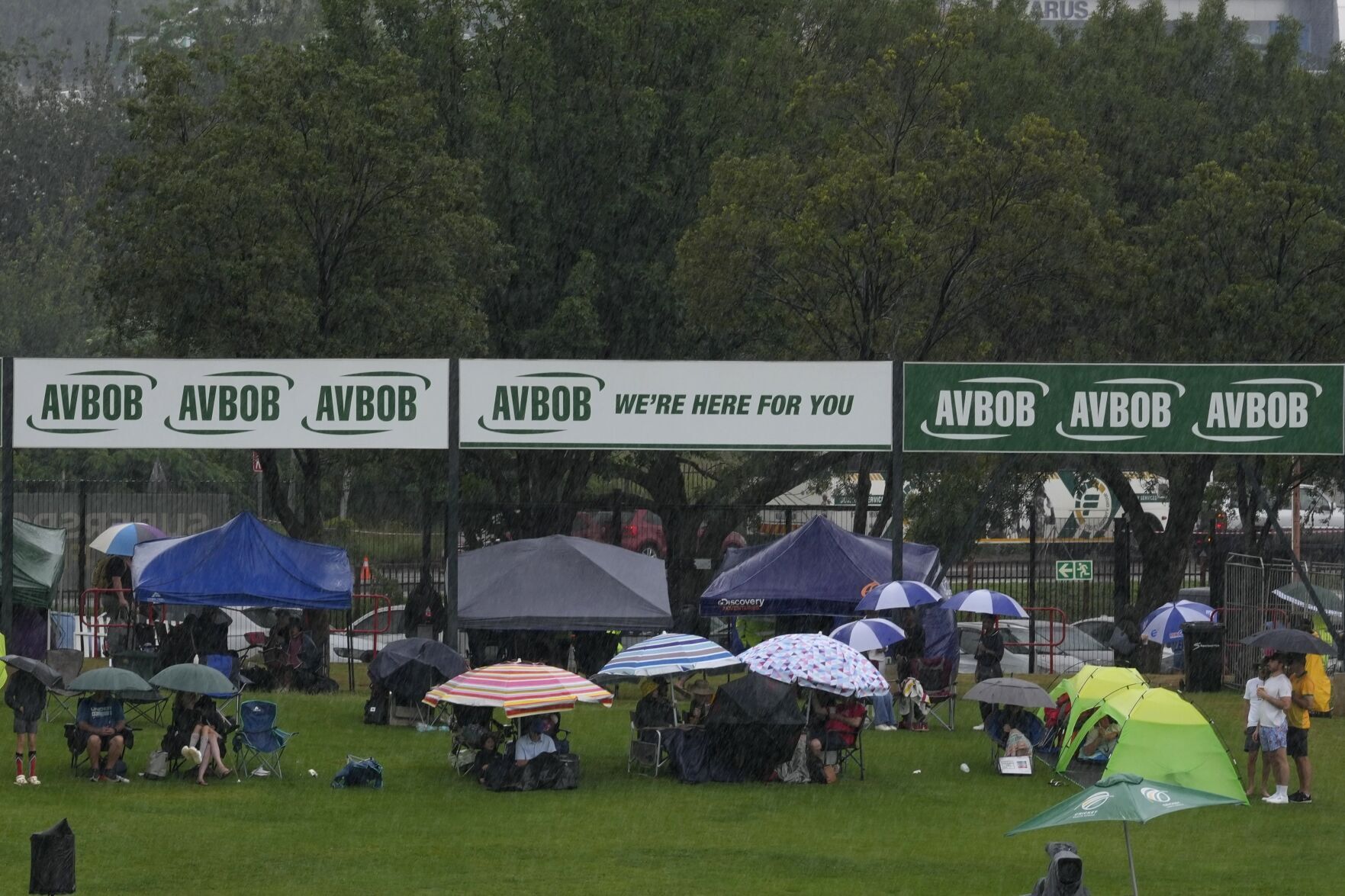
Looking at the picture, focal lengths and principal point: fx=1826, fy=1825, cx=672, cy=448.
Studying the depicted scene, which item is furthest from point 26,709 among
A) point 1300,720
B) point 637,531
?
point 637,531

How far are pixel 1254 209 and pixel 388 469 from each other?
17.1 meters

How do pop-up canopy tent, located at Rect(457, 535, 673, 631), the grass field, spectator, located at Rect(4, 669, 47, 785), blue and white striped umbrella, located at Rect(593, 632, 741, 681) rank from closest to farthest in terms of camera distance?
the grass field
spectator, located at Rect(4, 669, 47, 785)
blue and white striped umbrella, located at Rect(593, 632, 741, 681)
pop-up canopy tent, located at Rect(457, 535, 673, 631)

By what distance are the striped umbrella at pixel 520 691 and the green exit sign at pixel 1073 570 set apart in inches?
552

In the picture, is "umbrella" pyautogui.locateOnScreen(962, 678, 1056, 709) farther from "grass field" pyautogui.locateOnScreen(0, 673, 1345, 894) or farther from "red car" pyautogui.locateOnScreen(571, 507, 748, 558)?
"red car" pyautogui.locateOnScreen(571, 507, 748, 558)

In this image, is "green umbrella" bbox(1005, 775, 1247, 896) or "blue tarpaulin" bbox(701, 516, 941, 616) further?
"blue tarpaulin" bbox(701, 516, 941, 616)

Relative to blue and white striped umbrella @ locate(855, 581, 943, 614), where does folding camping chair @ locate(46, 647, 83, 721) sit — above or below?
below

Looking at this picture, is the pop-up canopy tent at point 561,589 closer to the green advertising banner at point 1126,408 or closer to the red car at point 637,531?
the green advertising banner at point 1126,408

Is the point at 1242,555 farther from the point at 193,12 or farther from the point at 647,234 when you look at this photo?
the point at 193,12

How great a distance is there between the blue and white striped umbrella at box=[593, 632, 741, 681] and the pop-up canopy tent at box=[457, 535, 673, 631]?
15.6 feet

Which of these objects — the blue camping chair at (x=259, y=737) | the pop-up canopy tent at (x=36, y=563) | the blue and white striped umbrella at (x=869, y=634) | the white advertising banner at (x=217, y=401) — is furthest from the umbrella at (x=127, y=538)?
the blue and white striped umbrella at (x=869, y=634)

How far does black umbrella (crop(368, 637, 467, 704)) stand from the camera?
63.1ft

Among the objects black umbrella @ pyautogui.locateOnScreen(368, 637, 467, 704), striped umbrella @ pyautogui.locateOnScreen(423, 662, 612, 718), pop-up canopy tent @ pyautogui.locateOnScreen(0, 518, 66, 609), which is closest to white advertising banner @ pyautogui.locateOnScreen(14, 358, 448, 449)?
pop-up canopy tent @ pyautogui.locateOnScreen(0, 518, 66, 609)

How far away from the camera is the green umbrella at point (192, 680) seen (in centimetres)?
1582

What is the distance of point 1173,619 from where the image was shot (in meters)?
25.4
